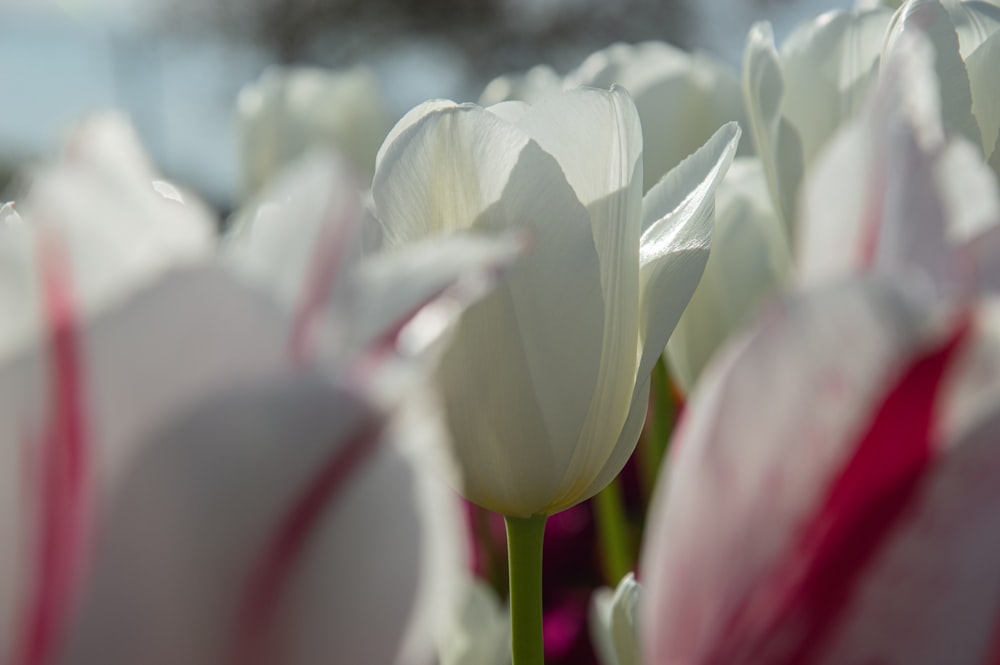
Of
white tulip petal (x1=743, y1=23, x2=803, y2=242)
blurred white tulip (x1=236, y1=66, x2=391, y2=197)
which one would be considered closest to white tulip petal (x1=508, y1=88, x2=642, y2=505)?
white tulip petal (x1=743, y1=23, x2=803, y2=242)

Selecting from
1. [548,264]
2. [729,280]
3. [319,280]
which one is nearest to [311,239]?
[319,280]

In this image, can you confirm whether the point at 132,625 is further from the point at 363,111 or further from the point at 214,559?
the point at 363,111

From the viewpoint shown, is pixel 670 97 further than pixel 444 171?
Yes

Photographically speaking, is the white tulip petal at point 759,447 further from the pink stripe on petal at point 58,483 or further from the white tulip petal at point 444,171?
the white tulip petal at point 444,171

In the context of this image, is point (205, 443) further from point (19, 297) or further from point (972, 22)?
point (972, 22)

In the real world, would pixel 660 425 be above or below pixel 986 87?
below

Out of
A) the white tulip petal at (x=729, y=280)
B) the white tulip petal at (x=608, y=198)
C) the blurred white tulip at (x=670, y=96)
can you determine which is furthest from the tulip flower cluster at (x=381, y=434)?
the blurred white tulip at (x=670, y=96)
